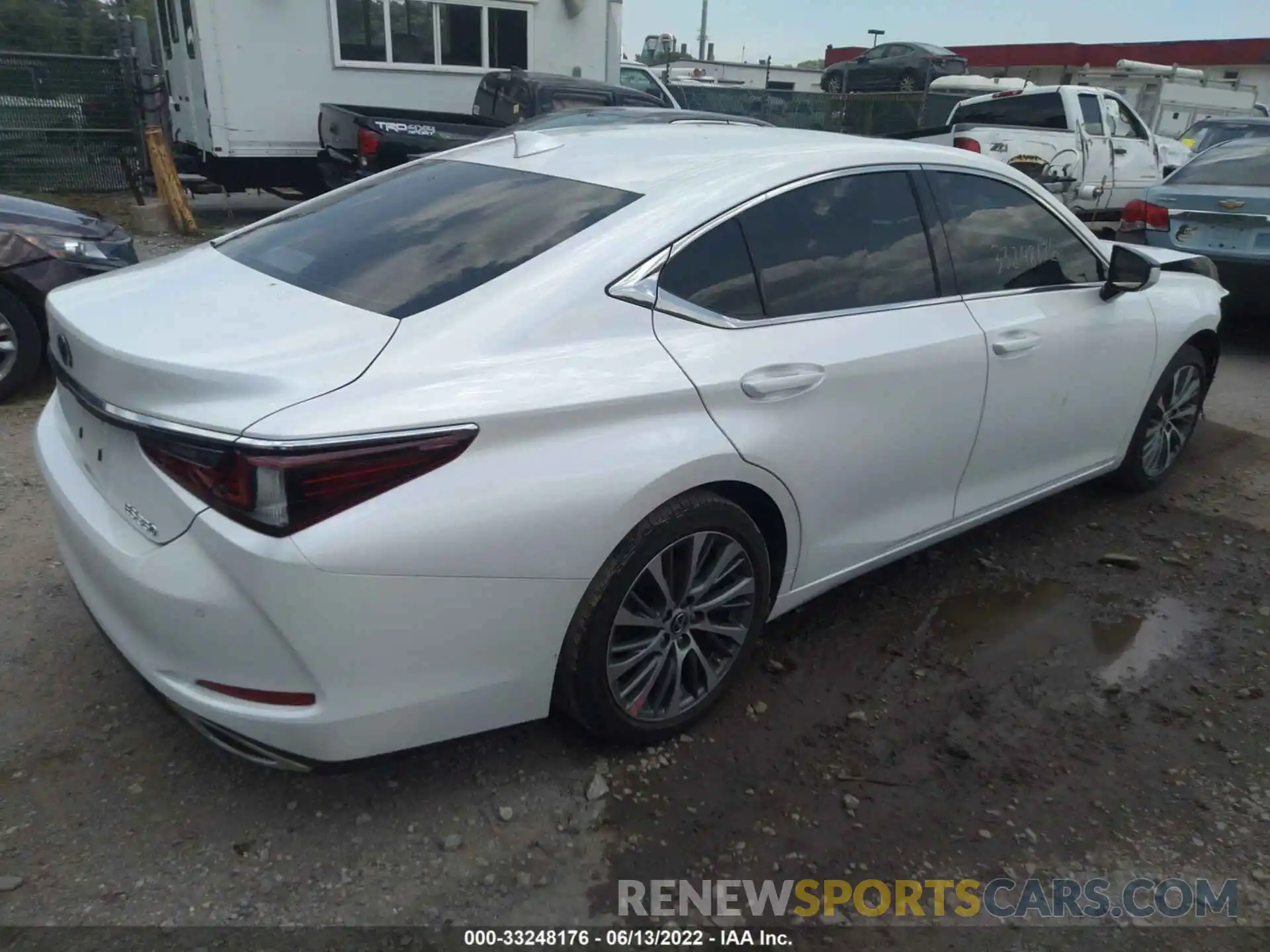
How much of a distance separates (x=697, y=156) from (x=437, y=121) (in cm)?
877

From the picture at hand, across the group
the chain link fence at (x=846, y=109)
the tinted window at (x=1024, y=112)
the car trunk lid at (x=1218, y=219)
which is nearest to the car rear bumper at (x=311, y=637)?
the car trunk lid at (x=1218, y=219)

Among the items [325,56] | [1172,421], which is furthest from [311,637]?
[325,56]

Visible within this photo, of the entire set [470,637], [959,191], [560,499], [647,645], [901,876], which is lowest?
[901,876]

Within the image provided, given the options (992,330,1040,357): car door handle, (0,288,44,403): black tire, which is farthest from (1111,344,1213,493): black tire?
(0,288,44,403): black tire

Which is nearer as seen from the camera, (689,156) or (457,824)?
(457,824)

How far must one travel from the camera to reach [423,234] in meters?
2.73

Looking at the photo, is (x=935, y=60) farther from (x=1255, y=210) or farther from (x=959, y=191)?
(x=959, y=191)

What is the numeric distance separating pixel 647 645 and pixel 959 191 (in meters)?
2.01

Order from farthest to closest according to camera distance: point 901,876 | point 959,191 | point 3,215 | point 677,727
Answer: point 3,215, point 959,191, point 677,727, point 901,876

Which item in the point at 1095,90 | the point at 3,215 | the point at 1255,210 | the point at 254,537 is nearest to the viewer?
the point at 254,537

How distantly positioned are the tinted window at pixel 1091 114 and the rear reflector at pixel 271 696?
12.4 m

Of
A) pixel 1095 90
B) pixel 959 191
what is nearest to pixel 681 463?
pixel 959 191

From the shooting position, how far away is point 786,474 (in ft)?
9.13

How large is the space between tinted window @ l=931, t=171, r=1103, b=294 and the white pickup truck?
26.8 feet
